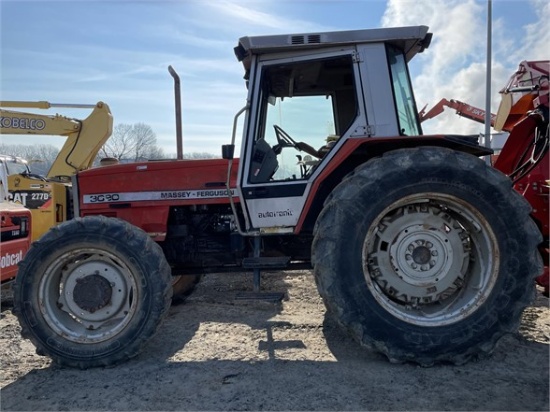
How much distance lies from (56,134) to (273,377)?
8.78 meters

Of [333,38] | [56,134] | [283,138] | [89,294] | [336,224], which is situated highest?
[56,134]

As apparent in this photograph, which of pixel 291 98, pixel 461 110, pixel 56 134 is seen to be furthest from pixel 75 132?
pixel 461 110

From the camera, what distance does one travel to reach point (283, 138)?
14.1ft

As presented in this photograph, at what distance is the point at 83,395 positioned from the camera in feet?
10.8

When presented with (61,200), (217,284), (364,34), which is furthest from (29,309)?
(61,200)

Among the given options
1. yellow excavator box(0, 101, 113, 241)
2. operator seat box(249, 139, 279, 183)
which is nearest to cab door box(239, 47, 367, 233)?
operator seat box(249, 139, 279, 183)

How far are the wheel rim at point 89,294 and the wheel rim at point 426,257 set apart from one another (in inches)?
80.8

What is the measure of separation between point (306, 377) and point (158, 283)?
138 cm

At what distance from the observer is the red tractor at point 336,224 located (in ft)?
11.5

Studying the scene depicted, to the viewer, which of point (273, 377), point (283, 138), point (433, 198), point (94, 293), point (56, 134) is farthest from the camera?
point (56, 134)

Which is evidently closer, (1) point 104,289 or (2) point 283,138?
(1) point 104,289

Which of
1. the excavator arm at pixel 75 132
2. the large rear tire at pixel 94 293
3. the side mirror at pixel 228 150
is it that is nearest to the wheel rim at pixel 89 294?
the large rear tire at pixel 94 293

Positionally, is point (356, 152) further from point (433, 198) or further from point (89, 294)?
point (89, 294)

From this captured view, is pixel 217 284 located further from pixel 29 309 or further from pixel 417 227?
pixel 417 227
